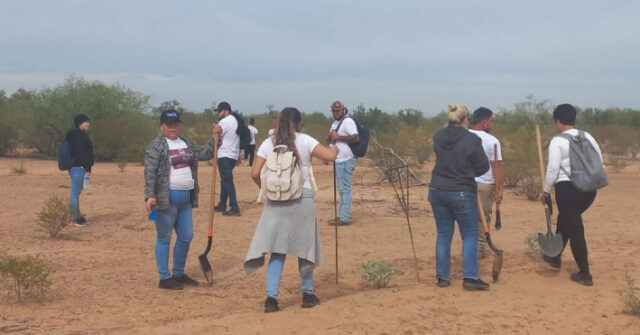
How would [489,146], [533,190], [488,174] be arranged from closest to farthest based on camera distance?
[489,146]
[488,174]
[533,190]

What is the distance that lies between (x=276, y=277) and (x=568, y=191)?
114 inches

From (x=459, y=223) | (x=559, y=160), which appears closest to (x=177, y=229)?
(x=459, y=223)

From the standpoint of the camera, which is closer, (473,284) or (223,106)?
(473,284)

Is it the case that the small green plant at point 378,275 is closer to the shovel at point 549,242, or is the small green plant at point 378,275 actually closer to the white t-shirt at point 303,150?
the white t-shirt at point 303,150

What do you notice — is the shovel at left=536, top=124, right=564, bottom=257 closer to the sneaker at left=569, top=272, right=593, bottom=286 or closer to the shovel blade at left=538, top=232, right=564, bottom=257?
the shovel blade at left=538, top=232, right=564, bottom=257

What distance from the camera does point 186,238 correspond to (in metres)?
6.61

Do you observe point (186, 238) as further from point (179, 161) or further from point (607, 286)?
point (607, 286)

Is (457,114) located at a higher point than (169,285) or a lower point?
higher

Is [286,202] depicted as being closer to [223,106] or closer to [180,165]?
[180,165]

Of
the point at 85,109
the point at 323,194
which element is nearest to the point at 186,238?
the point at 323,194

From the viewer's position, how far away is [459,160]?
6.11 m

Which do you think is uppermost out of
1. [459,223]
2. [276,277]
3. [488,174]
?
[488,174]

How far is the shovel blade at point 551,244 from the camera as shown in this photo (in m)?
6.81

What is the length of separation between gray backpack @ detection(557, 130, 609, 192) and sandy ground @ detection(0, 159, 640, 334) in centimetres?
99
